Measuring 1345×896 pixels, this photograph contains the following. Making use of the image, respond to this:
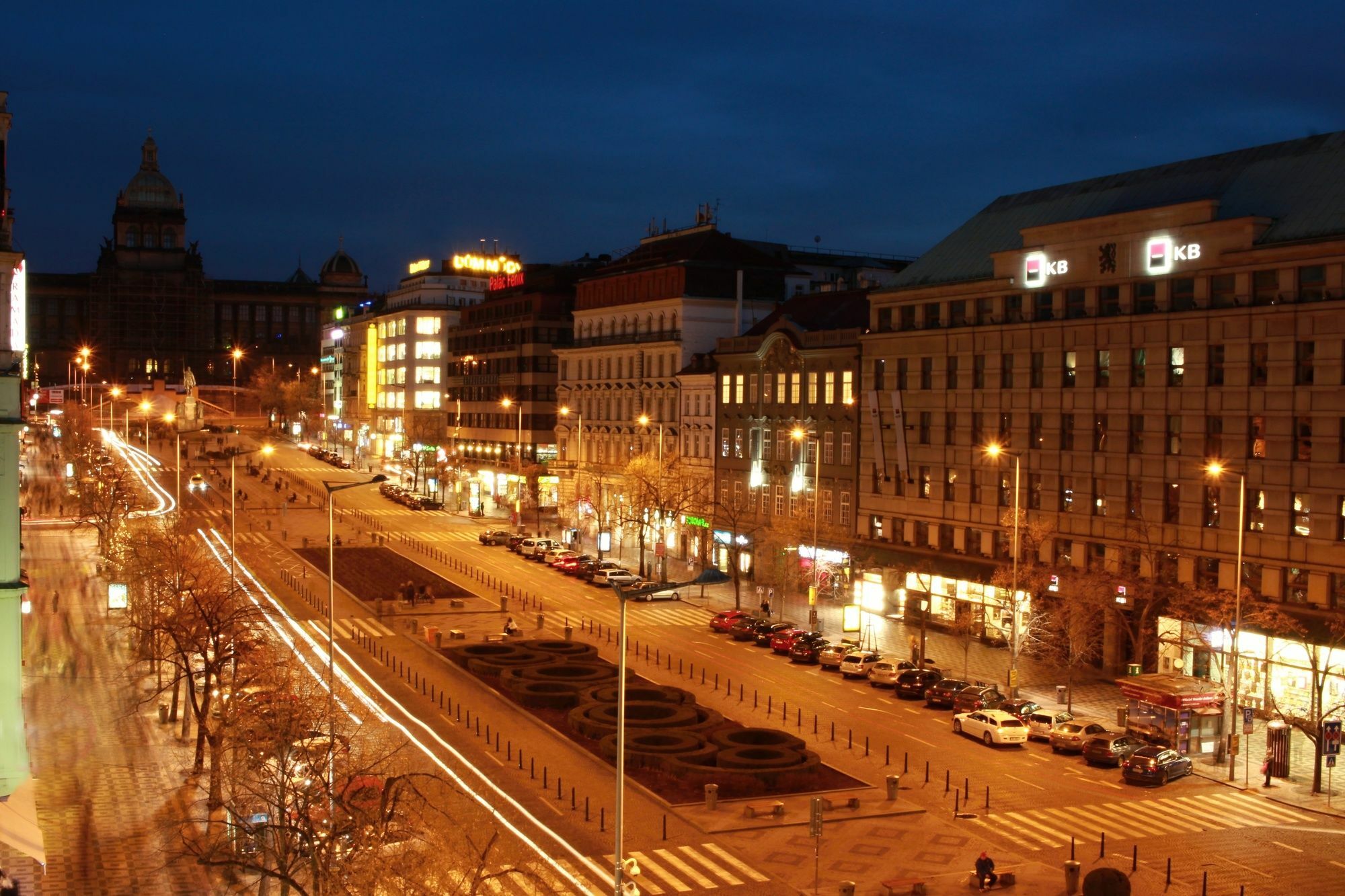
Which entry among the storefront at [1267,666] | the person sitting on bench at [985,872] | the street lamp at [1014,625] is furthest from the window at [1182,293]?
the person sitting on bench at [985,872]

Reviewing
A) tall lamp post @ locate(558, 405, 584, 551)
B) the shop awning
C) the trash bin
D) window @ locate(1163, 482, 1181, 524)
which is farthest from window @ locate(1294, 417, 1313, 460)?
tall lamp post @ locate(558, 405, 584, 551)

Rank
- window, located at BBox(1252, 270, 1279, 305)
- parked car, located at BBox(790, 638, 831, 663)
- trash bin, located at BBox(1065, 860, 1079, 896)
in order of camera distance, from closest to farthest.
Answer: trash bin, located at BBox(1065, 860, 1079, 896) → window, located at BBox(1252, 270, 1279, 305) → parked car, located at BBox(790, 638, 831, 663)

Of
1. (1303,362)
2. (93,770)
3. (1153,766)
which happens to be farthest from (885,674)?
(93,770)

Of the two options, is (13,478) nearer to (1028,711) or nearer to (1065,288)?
→ (1028,711)

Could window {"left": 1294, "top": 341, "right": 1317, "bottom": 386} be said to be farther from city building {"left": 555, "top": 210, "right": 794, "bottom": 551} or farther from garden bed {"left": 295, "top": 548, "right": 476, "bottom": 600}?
city building {"left": 555, "top": 210, "right": 794, "bottom": 551}

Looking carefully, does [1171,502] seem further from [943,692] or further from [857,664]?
[857,664]

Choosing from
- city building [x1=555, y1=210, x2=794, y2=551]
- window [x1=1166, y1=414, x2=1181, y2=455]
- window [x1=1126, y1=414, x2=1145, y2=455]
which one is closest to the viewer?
window [x1=1166, y1=414, x2=1181, y2=455]

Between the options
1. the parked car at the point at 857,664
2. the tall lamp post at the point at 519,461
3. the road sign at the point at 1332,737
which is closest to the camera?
the road sign at the point at 1332,737

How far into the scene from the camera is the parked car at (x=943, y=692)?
175ft

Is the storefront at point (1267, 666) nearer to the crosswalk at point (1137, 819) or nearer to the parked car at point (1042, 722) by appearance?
the parked car at point (1042, 722)

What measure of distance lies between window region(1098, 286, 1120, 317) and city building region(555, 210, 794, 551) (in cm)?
3707

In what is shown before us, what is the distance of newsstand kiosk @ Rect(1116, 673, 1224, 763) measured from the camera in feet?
151

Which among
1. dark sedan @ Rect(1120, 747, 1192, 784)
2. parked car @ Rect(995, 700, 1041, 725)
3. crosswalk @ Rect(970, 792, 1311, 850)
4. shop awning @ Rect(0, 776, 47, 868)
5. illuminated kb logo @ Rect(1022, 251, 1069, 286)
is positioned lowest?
crosswalk @ Rect(970, 792, 1311, 850)

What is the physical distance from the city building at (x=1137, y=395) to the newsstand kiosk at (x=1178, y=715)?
2.84 meters
